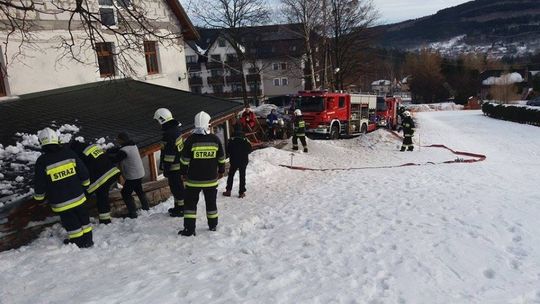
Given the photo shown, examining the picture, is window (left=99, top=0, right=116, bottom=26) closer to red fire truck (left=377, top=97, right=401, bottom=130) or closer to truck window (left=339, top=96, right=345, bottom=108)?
truck window (left=339, top=96, right=345, bottom=108)

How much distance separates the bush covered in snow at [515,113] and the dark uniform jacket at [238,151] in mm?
32731

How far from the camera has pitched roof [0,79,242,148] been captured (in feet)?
30.3

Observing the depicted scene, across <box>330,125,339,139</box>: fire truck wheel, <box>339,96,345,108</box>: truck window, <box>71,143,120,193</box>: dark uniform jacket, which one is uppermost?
<box>71,143,120,193</box>: dark uniform jacket

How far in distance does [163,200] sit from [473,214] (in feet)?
20.9

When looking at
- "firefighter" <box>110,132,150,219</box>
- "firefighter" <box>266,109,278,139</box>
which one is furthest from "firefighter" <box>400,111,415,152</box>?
"firefighter" <box>110,132,150,219</box>

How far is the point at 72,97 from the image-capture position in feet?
39.8

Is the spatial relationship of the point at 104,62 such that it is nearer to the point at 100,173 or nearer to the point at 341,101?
the point at 100,173

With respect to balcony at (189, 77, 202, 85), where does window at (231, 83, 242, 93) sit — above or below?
below

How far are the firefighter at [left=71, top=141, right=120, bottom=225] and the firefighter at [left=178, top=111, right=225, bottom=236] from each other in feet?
4.64

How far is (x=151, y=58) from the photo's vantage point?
56.0ft

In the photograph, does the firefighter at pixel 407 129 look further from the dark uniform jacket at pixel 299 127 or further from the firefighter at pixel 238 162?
the firefighter at pixel 238 162

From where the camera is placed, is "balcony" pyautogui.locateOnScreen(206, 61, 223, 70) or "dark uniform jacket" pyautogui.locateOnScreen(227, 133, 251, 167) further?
"balcony" pyautogui.locateOnScreen(206, 61, 223, 70)

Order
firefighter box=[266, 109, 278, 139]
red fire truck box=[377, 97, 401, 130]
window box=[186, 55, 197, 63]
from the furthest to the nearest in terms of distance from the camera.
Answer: window box=[186, 55, 197, 63] → red fire truck box=[377, 97, 401, 130] → firefighter box=[266, 109, 278, 139]

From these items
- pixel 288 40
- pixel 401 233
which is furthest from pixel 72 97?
pixel 288 40
